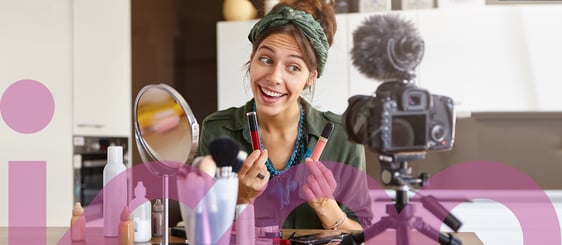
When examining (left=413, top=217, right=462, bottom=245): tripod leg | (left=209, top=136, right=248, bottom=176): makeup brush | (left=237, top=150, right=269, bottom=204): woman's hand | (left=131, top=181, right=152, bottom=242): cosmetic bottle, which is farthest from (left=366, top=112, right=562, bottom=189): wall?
(left=209, top=136, right=248, bottom=176): makeup brush

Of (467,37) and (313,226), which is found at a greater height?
(467,37)

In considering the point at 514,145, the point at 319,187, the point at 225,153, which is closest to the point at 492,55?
the point at 514,145

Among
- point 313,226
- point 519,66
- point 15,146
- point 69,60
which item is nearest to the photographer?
point 313,226

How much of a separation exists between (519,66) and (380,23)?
0.78 meters

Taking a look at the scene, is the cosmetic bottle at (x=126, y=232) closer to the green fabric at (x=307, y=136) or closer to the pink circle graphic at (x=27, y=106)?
the green fabric at (x=307, y=136)

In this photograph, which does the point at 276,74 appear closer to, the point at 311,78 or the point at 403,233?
the point at 311,78

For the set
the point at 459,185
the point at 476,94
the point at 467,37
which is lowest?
the point at 459,185

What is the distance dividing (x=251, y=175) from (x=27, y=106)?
161cm

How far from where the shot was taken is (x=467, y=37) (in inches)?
117

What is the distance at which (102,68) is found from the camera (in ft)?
9.83

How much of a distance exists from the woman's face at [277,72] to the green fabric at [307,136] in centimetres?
9

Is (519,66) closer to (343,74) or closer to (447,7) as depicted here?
(447,7)

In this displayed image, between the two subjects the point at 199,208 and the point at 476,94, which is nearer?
the point at 199,208

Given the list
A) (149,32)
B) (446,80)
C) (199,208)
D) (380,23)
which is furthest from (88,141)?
(199,208)
